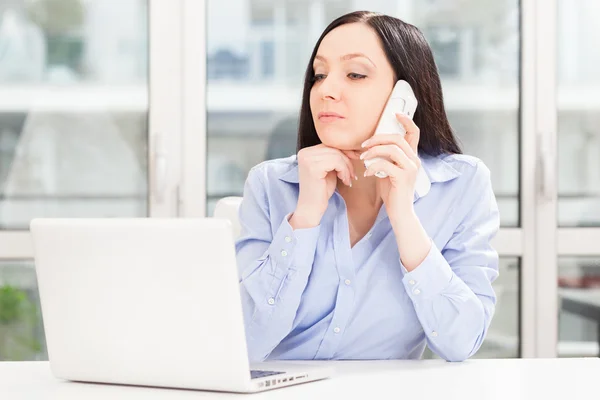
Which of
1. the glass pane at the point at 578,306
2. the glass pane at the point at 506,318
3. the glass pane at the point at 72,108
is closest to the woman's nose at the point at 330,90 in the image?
the glass pane at the point at 72,108

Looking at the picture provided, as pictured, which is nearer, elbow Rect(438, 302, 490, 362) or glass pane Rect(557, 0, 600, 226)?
elbow Rect(438, 302, 490, 362)

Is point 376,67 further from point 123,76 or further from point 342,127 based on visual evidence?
point 123,76

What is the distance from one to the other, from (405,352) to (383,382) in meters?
0.43

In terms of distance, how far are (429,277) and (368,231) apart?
25 centimetres

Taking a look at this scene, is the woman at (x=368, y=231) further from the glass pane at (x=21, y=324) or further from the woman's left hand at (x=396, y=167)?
the glass pane at (x=21, y=324)

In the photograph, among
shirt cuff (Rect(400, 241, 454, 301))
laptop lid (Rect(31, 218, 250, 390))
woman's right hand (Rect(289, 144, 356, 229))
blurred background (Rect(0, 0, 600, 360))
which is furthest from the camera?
blurred background (Rect(0, 0, 600, 360))

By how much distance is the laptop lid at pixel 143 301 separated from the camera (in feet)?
3.86

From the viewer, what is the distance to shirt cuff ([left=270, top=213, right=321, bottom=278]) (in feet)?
5.34

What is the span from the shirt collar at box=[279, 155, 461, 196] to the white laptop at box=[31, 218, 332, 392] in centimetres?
56

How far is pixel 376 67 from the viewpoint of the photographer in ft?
5.65

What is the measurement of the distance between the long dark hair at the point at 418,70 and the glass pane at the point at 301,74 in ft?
4.18

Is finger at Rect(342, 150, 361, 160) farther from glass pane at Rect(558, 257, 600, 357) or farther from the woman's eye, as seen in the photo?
glass pane at Rect(558, 257, 600, 357)

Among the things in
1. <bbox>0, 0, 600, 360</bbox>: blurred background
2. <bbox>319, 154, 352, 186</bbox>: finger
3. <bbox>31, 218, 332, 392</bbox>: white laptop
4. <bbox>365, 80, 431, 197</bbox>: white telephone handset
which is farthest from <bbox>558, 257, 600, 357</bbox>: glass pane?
<bbox>31, 218, 332, 392</bbox>: white laptop

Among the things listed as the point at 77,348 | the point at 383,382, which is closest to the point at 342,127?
the point at 383,382
